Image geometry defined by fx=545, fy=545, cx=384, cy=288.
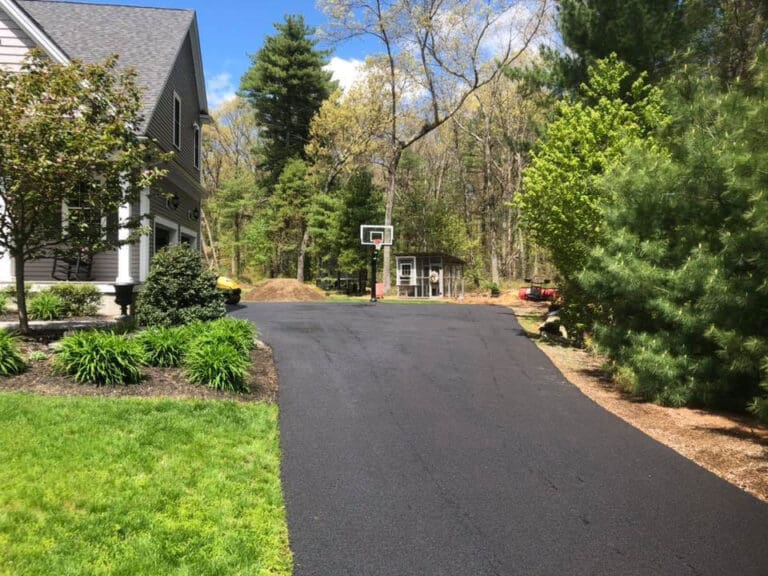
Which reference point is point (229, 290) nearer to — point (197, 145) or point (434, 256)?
point (197, 145)

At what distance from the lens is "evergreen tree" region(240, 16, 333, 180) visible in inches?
1289

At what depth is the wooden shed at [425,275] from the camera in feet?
90.5

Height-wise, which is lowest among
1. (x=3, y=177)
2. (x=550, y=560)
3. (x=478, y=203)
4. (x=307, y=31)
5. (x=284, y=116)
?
(x=550, y=560)

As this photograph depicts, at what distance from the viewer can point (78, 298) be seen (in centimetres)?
1130

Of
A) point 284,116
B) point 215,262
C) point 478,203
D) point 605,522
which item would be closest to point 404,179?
point 478,203

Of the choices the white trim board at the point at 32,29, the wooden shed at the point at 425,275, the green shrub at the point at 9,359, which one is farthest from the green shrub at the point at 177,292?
the wooden shed at the point at 425,275

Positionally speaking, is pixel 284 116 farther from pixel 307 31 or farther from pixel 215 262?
pixel 215 262

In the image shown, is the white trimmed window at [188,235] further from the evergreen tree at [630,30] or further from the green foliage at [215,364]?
the evergreen tree at [630,30]

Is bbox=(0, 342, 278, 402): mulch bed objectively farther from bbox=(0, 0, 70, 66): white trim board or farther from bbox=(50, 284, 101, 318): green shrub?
bbox=(0, 0, 70, 66): white trim board

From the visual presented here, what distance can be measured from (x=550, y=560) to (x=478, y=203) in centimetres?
3881

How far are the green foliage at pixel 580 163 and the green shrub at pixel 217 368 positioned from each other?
6.87 m

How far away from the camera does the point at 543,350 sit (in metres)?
11.4

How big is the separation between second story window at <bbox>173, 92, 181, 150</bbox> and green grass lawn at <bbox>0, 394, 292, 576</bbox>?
448 inches

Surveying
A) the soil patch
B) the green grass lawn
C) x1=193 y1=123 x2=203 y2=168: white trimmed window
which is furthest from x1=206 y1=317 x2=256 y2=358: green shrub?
x1=193 y1=123 x2=203 y2=168: white trimmed window
